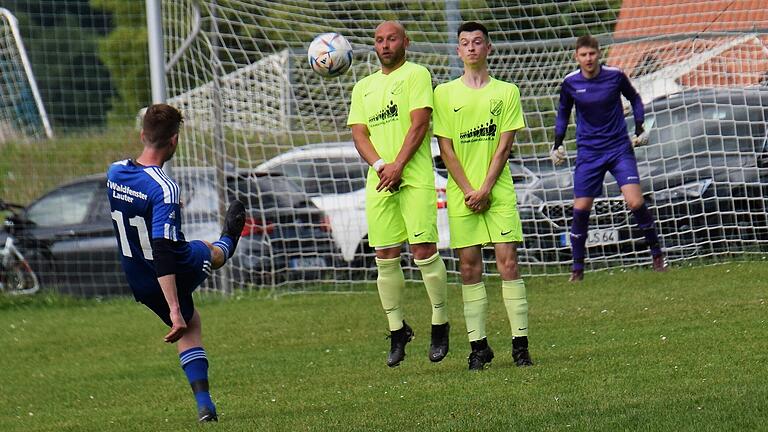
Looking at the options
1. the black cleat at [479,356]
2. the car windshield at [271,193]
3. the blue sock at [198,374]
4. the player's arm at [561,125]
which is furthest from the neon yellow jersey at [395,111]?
the car windshield at [271,193]

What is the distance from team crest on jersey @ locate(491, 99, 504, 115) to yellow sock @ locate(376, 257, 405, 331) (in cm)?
111

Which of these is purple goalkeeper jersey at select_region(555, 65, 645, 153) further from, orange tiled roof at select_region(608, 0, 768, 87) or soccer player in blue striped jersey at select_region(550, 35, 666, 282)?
orange tiled roof at select_region(608, 0, 768, 87)

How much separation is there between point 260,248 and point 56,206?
10.2ft

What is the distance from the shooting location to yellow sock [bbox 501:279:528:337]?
25.1ft

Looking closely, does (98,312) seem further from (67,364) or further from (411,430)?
(411,430)

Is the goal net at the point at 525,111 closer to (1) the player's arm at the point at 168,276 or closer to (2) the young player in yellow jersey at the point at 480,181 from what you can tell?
(2) the young player in yellow jersey at the point at 480,181

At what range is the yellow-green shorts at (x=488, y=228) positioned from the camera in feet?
25.0

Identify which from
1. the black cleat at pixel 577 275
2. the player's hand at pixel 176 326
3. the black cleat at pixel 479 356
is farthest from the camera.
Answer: the black cleat at pixel 577 275

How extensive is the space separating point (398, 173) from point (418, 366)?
58.2 inches

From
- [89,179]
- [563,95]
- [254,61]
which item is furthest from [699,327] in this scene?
[89,179]

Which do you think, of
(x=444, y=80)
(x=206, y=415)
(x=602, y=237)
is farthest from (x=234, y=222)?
(x=444, y=80)

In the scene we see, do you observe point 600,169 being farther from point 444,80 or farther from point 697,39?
point 444,80

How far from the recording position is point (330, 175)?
1411 centimetres

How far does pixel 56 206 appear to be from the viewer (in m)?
15.6
